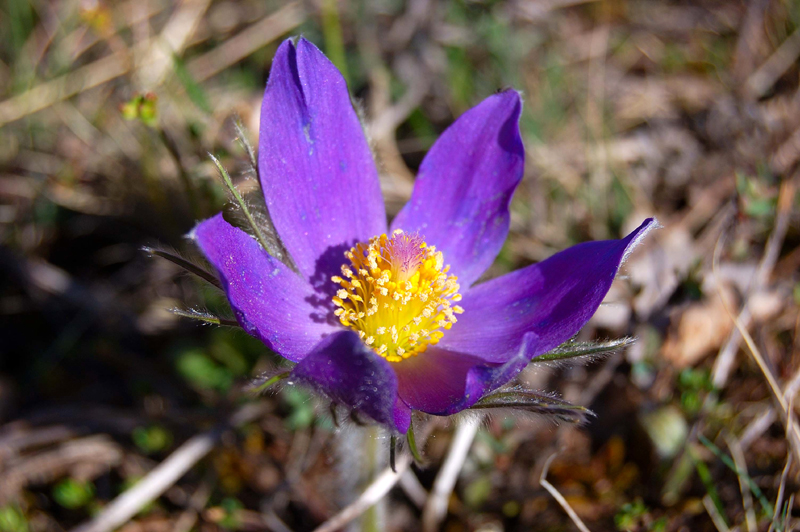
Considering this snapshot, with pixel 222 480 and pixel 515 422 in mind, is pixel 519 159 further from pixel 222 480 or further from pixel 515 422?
pixel 222 480

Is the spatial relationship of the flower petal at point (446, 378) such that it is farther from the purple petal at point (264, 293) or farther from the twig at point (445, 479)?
the twig at point (445, 479)

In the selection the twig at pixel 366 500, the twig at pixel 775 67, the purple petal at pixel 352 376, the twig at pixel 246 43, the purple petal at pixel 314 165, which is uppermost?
the twig at pixel 246 43

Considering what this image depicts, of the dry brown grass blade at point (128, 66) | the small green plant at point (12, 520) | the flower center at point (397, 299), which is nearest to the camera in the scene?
the flower center at point (397, 299)

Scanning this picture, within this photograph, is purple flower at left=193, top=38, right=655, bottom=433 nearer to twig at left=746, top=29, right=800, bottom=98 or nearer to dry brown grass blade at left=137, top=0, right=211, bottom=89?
dry brown grass blade at left=137, top=0, right=211, bottom=89

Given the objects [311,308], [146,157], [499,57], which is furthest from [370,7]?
[311,308]

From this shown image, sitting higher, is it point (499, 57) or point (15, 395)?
point (499, 57)

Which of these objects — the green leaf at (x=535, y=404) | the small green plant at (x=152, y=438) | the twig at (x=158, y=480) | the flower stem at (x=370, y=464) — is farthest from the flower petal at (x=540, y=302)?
the small green plant at (x=152, y=438)

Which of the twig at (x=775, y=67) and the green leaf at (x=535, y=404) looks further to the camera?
the twig at (x=775, y=67)
